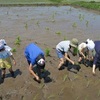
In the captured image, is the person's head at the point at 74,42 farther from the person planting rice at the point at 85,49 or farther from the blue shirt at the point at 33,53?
the blue shirt at the point at 33,53

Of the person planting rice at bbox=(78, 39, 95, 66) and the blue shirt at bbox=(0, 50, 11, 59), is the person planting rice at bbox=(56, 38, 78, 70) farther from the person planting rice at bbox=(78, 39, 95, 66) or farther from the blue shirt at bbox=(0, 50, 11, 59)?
the blue shirt at bbox=(0, 50, 11, 59)

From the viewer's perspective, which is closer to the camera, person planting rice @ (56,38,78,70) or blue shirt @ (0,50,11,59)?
blue shirt @ (0,50,11,59)

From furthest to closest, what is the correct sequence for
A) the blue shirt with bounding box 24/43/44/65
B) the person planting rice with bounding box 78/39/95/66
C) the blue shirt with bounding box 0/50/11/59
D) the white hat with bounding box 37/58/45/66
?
the person planting rice with bounding box 78/39/95/66
the blue shirt with bounding box 0/50/11/59
the blue shirt with bounding box 24/43/44/65
the white hat with bounding box 37/58/45/66

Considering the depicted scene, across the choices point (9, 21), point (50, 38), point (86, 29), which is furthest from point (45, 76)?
point (9, 21)

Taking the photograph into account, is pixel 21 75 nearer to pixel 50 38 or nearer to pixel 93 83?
pixel 93 83

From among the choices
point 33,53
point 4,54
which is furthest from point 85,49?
point 4,54

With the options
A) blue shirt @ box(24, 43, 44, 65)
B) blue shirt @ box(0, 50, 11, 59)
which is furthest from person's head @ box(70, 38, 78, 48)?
Answer: blue shirt @ box(0, 50, 11, 59)

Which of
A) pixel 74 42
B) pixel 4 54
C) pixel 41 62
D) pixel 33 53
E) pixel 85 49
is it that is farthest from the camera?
pixel 85 49

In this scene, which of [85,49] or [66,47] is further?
[85,49]

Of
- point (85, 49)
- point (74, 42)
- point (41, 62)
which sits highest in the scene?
point (74, 42)

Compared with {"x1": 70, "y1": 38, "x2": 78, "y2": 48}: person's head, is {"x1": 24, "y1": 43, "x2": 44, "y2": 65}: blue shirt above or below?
below

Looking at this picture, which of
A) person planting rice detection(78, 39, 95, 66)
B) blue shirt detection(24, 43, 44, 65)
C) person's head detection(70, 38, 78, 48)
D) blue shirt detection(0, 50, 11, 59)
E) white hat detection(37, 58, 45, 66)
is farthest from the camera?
person planting rice detection(78, 39, 95, 66)

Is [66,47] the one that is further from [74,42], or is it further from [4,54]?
[4,54]

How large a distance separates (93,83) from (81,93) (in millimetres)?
642
